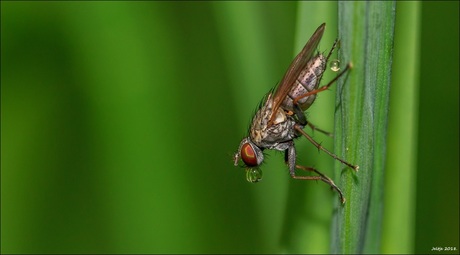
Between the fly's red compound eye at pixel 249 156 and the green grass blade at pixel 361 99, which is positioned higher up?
the green grass blade at pixel 361 99

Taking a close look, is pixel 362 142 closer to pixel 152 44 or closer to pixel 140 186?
pixel 140 186

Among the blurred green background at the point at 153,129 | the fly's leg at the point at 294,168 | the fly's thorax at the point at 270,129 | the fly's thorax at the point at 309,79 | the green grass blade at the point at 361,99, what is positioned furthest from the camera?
the blurred green background at the point at 153,129

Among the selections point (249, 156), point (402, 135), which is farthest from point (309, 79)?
point (402, 135)

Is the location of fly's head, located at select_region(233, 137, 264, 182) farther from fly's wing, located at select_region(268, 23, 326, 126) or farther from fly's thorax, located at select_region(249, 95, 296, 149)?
fly's wing, located at select_region(268, 23, 326, 126)

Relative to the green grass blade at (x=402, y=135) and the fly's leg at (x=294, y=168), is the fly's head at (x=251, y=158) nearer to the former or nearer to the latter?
the fly's leg at (x=294, y=168)

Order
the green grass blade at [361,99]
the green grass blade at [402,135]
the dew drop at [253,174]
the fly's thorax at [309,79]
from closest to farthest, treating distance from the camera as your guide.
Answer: the green grass blade at [361,99] < the green grass blade at [402,135] < the fly's thorax at [309,79] < the dew drop at [253,174]

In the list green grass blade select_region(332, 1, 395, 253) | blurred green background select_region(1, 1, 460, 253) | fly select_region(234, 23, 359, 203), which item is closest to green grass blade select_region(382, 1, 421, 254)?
green grass blade select_region(332, 1, 395, 253)

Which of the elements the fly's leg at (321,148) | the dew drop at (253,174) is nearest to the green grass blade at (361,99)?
the fly's leg at (321,148)
